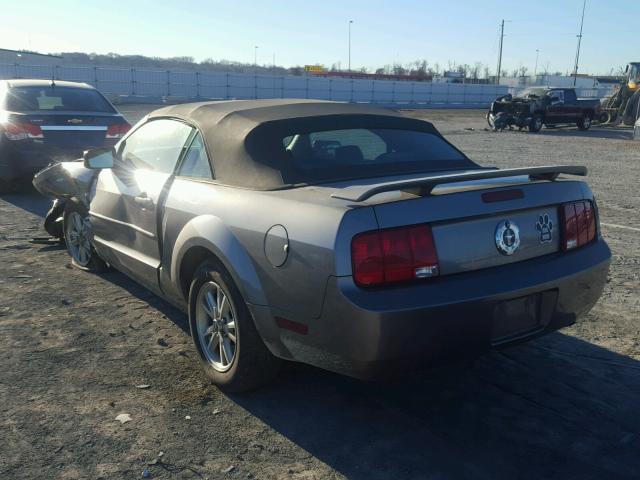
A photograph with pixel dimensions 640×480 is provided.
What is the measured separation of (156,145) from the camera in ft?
14.9

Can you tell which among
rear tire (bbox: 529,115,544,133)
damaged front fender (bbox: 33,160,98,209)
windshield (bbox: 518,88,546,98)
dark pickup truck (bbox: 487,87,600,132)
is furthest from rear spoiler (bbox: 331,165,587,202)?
windshield (bbox: 518,88,546,98)

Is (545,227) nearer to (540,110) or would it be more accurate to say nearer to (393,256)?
(393,256)

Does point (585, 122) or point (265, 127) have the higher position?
point (265, 127)

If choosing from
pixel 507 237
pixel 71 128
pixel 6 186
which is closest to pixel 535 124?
pixel 71 128

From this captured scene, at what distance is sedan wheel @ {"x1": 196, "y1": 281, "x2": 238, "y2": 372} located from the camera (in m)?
3.55

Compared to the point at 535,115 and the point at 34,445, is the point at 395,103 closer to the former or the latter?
the point at 535,115

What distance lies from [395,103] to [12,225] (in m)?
43.7

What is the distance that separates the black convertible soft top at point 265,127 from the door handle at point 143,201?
574mm

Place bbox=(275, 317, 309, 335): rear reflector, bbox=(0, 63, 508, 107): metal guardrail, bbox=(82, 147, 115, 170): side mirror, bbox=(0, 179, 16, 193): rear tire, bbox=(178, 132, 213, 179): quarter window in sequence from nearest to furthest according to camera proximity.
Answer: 1. bbox=(275, 317, 309, 335): rear reflector
2. bbox=(178, 132, 213, 179): quarter window
3. bbox=(82, 147, 115, 170): side mirror
4. bbox=(0, 179, 16, 193): rear tire
5. bbox=(0, 63, 508, 107): metal guardrail


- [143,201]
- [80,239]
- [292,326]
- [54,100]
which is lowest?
[80,239]

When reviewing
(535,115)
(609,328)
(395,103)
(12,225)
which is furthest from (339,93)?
(609,328)

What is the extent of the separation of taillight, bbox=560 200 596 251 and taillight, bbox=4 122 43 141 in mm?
7747

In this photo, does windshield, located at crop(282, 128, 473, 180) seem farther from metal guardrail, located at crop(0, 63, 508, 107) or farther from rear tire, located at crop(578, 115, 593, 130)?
metal guardrail, located at crop(0, 63, 508, 107)

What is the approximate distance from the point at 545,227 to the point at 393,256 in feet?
3.17
